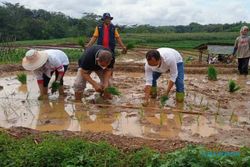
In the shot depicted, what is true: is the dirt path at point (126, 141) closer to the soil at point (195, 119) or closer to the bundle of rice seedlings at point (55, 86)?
the soil at point (195, 119)

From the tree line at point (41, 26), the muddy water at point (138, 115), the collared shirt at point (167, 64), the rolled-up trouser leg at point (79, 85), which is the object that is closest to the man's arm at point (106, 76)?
the muddy water at point (138, 115)

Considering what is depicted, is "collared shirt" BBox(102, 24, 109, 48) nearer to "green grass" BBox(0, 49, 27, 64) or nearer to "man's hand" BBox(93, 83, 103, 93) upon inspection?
"man's hand" BBox(93, 83, 103, 93)

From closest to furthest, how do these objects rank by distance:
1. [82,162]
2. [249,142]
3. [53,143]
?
[82,162]
[53,143]
[249,142]

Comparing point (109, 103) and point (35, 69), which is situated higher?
point (35, 69)

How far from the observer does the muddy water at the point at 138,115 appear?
19.0 feet

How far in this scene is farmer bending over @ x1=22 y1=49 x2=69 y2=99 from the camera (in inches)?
276

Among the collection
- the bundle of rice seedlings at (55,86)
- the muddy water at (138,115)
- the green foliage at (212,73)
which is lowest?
the muddy water at (138,115)

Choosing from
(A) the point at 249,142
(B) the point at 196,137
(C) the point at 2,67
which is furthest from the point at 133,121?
(C) the point at 2,67

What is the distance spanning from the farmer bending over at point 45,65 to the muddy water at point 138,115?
35 centimetres

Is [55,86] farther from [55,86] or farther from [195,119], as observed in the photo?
[195,119]

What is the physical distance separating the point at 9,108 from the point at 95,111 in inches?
60.4

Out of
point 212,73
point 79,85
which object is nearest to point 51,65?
point 79,85

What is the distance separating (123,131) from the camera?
5840 millimetres

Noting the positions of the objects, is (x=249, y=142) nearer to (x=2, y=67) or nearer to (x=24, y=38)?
(x=2, y=67)
